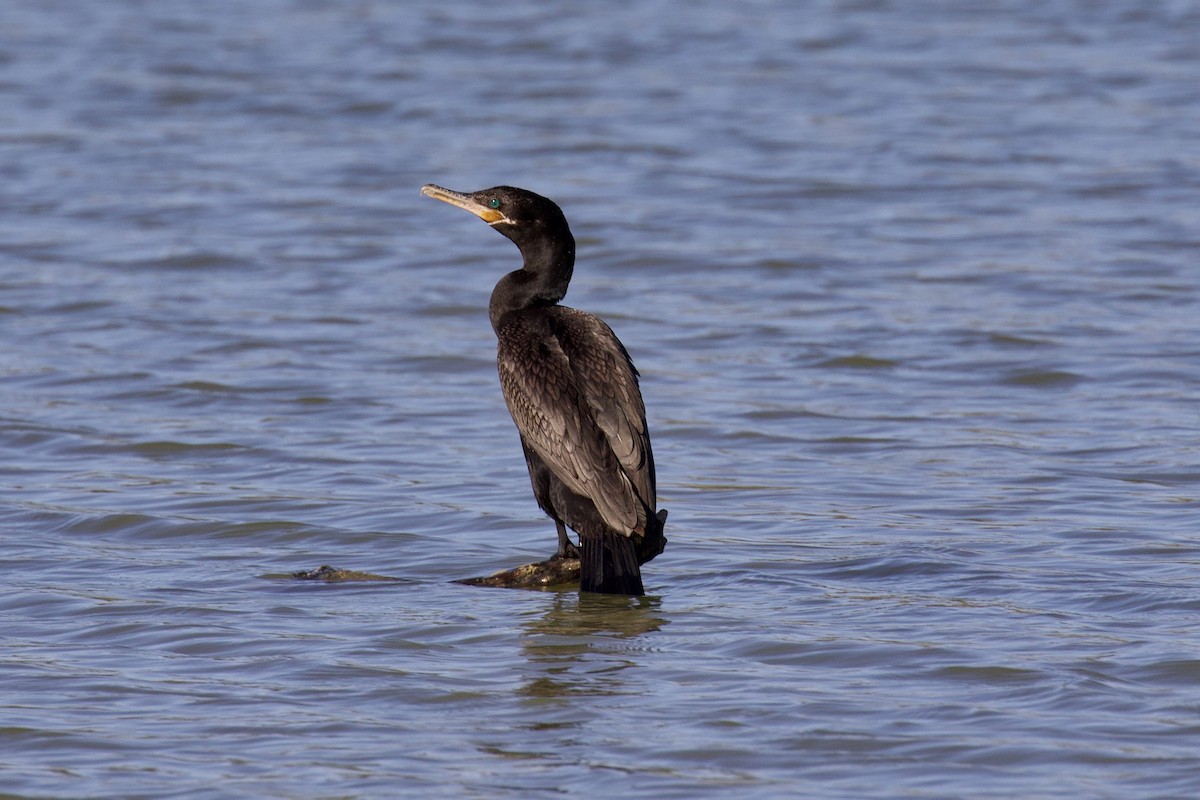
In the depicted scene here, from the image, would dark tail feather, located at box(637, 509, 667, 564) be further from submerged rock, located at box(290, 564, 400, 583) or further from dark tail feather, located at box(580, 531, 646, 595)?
submerged rock, located at box(290, 564, 400, 583)

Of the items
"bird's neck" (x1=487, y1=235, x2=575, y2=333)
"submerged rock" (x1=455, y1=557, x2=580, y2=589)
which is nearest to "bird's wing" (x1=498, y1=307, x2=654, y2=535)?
"bird's neck" (x1=487, y1=235, x2=575, y2=333)

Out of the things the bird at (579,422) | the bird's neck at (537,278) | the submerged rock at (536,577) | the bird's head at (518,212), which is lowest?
the submerged rock at (536,577)

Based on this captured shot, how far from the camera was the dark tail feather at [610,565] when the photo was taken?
6668 mm

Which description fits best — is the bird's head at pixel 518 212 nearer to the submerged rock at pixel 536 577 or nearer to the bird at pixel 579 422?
the bird at pixel 579 422

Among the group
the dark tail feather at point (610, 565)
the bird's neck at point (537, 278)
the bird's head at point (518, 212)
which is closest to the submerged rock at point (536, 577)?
the dark tail feather at point (610, 565)

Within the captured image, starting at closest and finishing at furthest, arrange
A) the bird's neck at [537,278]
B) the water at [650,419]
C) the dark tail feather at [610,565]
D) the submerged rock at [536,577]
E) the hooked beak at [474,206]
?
the water at [650,419] < the dark tail feather at [610,565] < the submerged rock at [536,577] < the bird's neck at [537,278] < the hooked beak at [474,206]

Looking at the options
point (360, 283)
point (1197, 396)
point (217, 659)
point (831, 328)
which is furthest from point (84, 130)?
point (217, 659)

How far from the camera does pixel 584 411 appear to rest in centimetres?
684

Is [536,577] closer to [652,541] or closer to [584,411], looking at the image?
[652,541]

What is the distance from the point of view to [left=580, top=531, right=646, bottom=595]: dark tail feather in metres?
6.67

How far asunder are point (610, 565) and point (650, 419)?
300 cm

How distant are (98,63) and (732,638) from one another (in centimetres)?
1719

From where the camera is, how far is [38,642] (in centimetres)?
622

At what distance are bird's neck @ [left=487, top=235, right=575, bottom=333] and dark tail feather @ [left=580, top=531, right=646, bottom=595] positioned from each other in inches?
39.2
